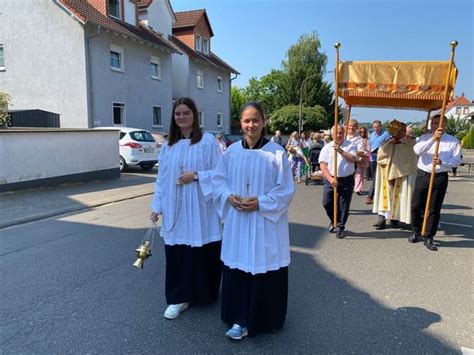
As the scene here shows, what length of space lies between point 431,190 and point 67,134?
9256 millimetres

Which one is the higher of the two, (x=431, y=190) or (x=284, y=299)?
(x=431, y=190)

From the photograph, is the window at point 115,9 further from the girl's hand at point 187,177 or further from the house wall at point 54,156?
the girl's hand at point 187,177

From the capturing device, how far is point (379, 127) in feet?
34.2

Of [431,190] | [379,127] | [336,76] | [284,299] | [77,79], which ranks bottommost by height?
[284,299]

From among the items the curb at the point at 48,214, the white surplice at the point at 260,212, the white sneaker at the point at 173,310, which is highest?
the white surplice at the point at 260,212


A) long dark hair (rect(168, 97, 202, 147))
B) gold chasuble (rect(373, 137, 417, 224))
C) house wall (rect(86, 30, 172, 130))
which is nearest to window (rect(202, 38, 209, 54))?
house wall (rect(86, 30, 172, 130))

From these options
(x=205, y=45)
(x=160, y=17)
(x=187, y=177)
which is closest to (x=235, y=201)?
(x=187, y=177)

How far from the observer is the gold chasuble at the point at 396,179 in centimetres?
624

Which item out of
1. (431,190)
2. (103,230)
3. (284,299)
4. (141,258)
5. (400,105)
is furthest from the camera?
(400,105)

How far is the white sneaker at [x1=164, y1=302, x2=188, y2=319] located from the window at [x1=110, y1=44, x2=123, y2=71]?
17383mm

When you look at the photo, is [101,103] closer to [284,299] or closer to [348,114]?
[348,114]

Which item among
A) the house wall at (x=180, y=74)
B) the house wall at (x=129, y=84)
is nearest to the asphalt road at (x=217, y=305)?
the house wall at (x=129, y=84)

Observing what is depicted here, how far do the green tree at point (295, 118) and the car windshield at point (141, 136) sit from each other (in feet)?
88.6

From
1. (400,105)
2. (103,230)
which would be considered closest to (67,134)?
(103,230)
